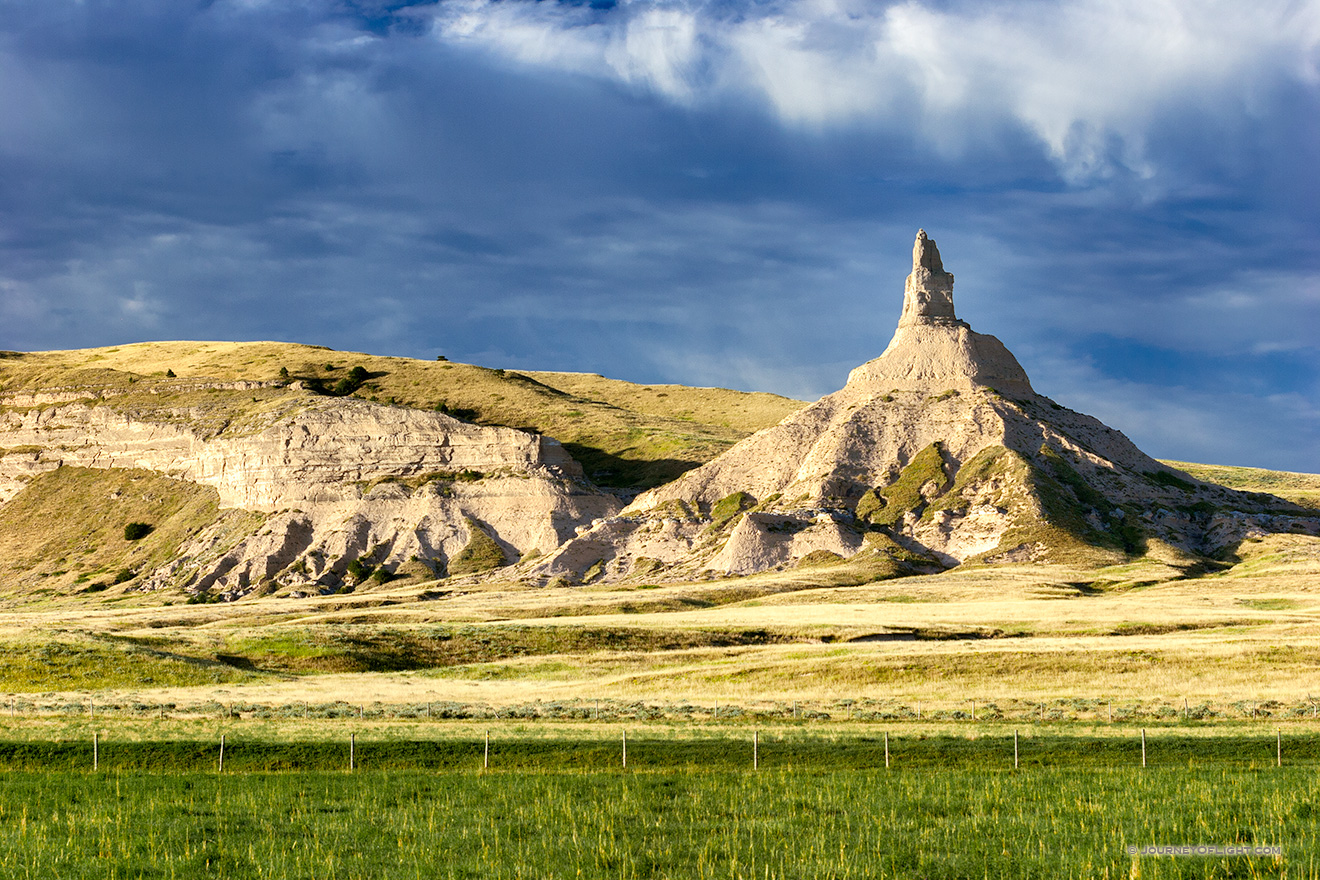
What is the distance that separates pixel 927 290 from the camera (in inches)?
6329

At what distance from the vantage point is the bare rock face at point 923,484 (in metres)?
130

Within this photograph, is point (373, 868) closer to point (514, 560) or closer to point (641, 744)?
point (641, 744)

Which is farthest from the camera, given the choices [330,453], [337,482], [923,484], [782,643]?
[330,453]

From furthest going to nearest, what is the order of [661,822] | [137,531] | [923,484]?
[137,531] < [923,484] < [661,822]

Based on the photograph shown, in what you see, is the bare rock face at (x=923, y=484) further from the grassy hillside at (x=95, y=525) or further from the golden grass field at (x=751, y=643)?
the grassy hillside at (x=95, y=525)

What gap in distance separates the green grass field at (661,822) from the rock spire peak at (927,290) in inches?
5130

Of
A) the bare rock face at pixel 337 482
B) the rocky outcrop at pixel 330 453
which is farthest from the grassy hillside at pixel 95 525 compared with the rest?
the rocky outcrop at pixel 330 453

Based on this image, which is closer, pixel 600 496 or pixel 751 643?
pixel 751 643

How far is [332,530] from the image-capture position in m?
147

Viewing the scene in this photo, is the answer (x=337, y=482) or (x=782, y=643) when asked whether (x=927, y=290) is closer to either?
(x=337, y=482)

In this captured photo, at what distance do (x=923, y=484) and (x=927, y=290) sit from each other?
33998 millimetres

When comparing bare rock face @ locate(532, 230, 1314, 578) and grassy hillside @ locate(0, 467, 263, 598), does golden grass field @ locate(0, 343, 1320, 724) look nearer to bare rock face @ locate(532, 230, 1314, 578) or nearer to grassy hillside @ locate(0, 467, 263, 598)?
Answer: bare rock face @ locate(532, 230, 1314, 578)

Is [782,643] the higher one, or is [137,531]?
[137,531]

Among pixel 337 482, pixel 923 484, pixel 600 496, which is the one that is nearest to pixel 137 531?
pixel 337 482
